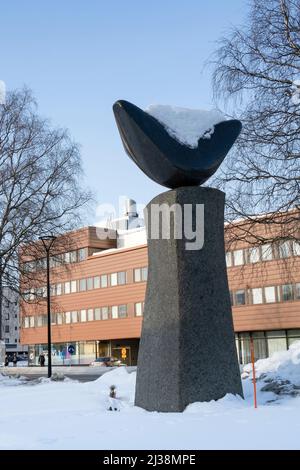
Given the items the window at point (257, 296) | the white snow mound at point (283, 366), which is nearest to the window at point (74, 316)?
the window at point (257, 296)

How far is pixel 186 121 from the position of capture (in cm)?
1081

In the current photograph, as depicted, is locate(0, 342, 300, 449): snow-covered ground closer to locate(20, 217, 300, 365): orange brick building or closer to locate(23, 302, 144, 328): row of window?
locate(20, 217, 300, 365): orange brick building

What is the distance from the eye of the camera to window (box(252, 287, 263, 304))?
43391mm

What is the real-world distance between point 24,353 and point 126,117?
394 ft

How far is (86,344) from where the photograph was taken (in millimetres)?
60062

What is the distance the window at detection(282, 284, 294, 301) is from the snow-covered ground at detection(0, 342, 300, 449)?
1158 inches

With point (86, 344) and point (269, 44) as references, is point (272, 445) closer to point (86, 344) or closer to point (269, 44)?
point (269, 44)

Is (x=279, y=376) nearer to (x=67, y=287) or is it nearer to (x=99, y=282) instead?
(x=99, y=282)

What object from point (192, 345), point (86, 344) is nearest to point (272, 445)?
point (192, 345)

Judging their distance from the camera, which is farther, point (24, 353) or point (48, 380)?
point (24, 353)

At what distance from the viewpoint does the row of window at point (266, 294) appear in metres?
41.2

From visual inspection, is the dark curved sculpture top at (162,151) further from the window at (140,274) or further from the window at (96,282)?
the window at (96,282)

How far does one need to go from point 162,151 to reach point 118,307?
154 feet

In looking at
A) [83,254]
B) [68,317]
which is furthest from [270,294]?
[68,317]
